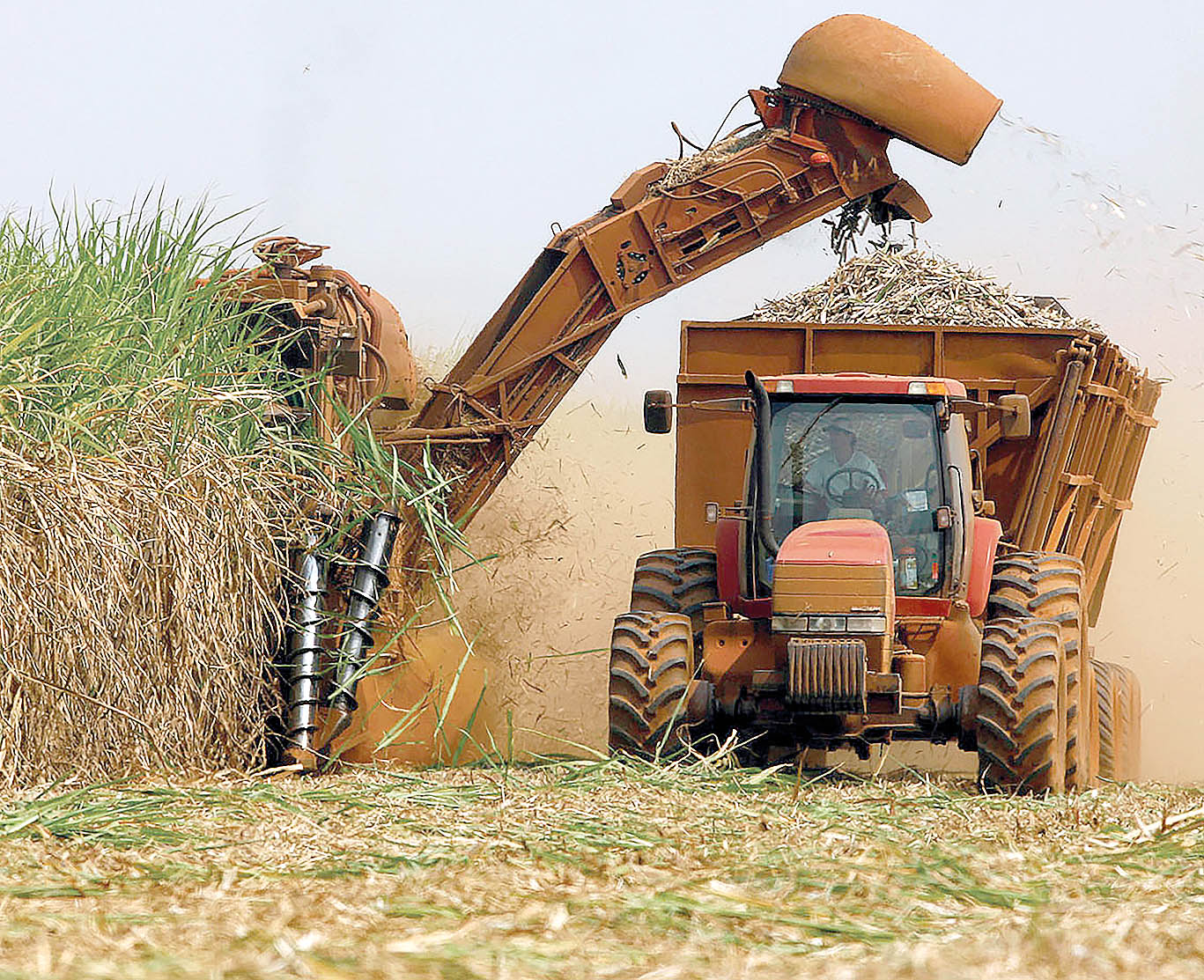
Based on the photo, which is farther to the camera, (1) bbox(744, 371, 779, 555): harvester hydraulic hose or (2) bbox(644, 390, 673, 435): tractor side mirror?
(2) bbox(644, 390, 673, 435): tractor side mirror

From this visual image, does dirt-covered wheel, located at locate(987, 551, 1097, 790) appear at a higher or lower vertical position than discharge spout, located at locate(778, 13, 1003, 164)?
lower

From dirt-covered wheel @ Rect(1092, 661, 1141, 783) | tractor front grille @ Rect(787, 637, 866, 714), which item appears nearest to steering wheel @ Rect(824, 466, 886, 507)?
tractor front grille @ Rect(787, 637, 866, 714)

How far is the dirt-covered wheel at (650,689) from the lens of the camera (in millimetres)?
7309

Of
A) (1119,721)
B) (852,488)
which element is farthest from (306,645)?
(1119,721)

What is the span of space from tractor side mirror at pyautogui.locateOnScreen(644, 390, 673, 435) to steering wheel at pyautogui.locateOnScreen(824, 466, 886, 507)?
2.56ft

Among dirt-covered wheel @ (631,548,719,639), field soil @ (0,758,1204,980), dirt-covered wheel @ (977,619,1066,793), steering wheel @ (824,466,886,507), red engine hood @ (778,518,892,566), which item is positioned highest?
steering wheel @ (824,466,886,507)

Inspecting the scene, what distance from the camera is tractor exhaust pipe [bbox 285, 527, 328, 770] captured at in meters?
7.88

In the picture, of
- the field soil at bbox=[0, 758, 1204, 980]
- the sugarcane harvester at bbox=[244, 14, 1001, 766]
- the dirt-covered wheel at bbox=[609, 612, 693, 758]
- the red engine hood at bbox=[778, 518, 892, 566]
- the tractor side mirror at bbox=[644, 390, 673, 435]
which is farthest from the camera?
the sugarcane harvester at bbox=[244, 14, 1001, 766]

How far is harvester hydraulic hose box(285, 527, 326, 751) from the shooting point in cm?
789

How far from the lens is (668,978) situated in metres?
3.93

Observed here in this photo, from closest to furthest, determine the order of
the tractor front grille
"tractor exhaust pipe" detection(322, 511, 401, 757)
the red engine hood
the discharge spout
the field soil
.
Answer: the field soil
the tractor front grille
the red engine hood
"tractor exhaust pipe" detection(322, 511, 401, 757)
the discharge spout

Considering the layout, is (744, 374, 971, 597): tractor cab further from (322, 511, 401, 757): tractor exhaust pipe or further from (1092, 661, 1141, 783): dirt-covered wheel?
(1092, 661, 1141, 783): dirt-covered wheel

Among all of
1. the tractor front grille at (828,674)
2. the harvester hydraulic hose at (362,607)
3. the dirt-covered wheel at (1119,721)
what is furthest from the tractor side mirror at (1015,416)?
the harvester hydraulic hose at (362,607)

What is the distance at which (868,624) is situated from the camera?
7.05m
